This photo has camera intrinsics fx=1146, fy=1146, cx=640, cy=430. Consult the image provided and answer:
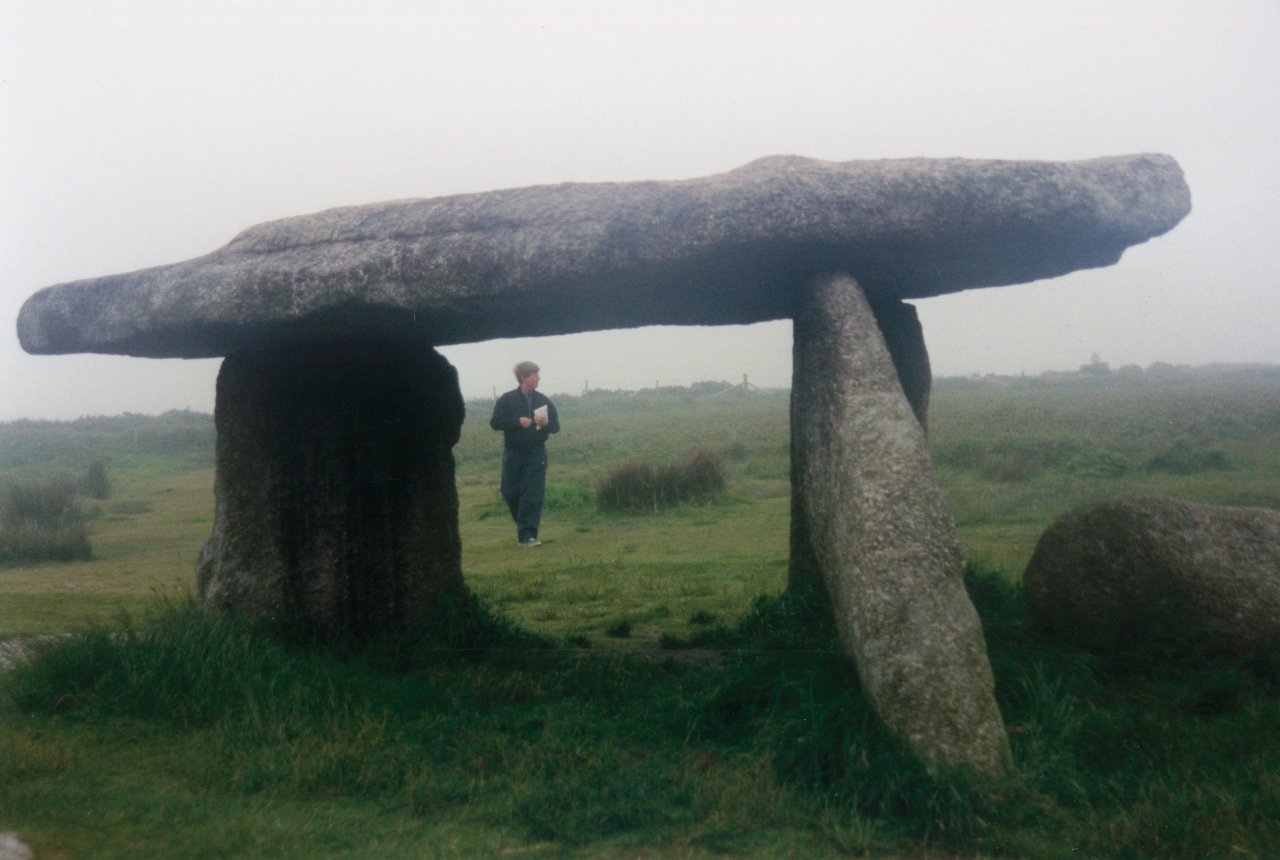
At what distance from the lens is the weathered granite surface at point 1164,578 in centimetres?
551

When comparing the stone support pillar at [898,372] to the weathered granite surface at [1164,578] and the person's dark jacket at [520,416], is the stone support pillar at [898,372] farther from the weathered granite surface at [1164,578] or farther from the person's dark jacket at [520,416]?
the person's dark jacket at [520,416]

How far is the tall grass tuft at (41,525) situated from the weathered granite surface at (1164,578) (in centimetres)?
1102

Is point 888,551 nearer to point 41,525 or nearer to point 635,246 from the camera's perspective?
point 635,246

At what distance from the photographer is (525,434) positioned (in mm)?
10992

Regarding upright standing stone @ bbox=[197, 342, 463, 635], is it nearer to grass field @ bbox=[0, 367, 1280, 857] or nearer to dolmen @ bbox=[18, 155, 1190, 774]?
dolmen @ bbox=[18, 155, 1190, 774]

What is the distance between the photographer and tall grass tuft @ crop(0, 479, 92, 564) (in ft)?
42.2

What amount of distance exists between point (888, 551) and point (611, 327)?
286cm

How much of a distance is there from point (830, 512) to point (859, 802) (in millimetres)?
1370

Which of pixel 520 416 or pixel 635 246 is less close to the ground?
pixel 635 246

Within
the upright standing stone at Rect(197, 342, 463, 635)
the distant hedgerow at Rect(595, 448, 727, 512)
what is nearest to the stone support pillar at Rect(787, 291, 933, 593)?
the upright standing stone at Rect(197, 342, 463, 635)

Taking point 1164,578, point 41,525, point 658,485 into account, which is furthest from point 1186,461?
point 41,525

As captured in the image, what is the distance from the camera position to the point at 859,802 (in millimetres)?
4023

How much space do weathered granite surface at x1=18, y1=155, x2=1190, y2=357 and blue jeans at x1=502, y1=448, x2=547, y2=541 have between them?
16.8 ft

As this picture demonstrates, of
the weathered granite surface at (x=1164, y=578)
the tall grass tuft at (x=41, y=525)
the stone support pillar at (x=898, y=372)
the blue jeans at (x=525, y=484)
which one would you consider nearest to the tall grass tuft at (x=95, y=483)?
A: the tall grass tuft at (x=41, y=525)
